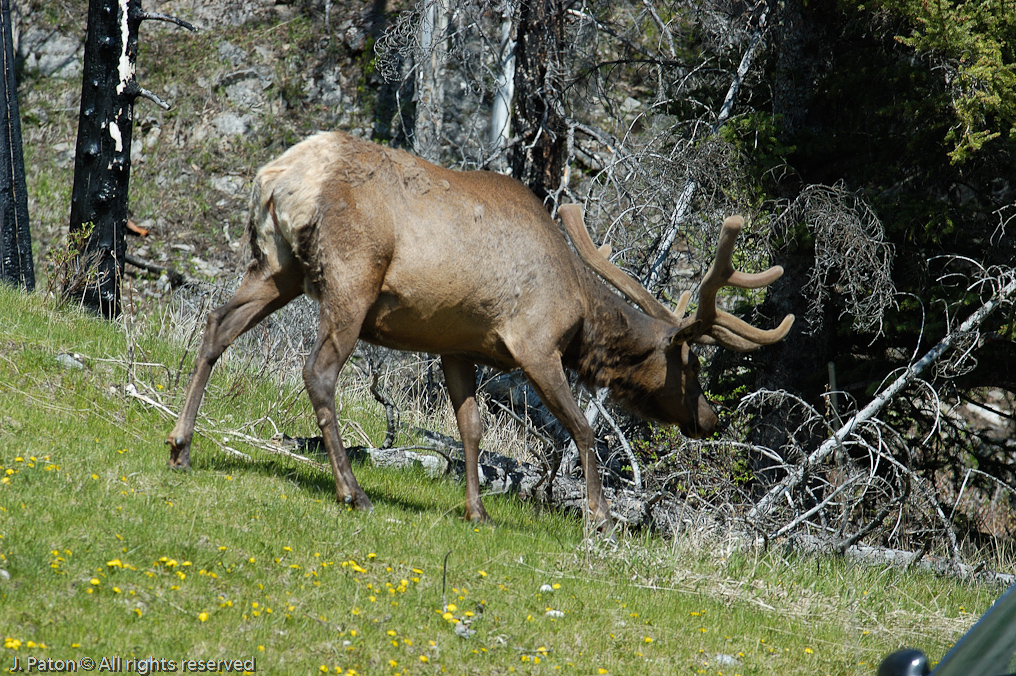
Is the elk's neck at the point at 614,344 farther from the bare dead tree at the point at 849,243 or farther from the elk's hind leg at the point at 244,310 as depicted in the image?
the elk's hind leg at the point at 244,310

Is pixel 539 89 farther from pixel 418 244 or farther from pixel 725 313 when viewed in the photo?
pixel 418 244

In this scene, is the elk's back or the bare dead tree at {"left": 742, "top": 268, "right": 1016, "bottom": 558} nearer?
the elk's back

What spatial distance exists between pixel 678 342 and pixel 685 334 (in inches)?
4.6

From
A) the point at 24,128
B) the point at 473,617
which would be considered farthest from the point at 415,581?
the point at 24,128

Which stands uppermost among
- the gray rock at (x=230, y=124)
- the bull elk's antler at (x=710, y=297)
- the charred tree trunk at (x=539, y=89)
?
the charred tree trunk at (x=539, y=89)

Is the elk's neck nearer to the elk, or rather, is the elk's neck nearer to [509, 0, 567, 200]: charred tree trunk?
the elk

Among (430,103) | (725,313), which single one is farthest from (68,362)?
(430,103)

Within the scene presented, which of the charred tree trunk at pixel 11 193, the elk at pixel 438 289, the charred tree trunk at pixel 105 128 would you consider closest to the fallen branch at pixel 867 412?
the elk at pixel 438 289

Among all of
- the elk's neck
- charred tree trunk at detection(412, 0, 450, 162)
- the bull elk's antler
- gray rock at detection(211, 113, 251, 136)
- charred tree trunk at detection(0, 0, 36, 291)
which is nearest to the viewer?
the bull elk's antler

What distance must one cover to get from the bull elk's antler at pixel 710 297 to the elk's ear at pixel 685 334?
1.4 inches

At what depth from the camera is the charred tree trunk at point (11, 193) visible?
12609 mm

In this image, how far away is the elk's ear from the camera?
7352 millimetres

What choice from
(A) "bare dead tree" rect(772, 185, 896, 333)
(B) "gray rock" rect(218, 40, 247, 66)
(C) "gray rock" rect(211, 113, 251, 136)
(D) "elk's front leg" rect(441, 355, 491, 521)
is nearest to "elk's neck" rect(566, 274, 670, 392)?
(D) "elk's front leg" rect(441, 355, 491, 521)

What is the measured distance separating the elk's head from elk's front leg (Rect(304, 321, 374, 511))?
7.79ft
